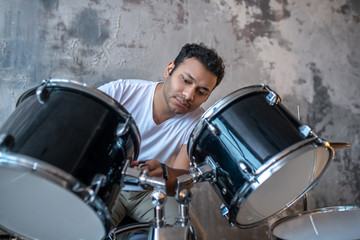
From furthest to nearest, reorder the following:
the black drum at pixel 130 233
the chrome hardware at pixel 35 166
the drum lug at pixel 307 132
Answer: the black drum at pixel 130 233
the drum lug at pixel 307 132
the chrome hardware at pixel 35 166

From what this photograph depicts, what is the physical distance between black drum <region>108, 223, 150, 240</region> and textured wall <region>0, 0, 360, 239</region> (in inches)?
35.9

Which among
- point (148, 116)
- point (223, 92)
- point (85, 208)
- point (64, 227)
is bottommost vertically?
point (64, 227)

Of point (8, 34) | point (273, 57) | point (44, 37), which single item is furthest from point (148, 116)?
point (273, 57)

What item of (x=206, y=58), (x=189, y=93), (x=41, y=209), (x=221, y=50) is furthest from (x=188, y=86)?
(x=221, y=50)

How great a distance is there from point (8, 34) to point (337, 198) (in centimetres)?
252

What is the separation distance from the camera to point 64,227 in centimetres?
92

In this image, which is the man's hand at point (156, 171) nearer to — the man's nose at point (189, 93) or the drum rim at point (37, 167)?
the drum rim at point (37, 167)

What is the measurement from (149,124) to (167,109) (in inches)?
4.6

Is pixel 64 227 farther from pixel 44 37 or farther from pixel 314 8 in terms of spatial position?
pixel 314 8

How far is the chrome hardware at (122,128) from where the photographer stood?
91 cm

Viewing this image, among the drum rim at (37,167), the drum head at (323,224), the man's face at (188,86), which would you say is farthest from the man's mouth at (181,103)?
the drum rim at (37,167)

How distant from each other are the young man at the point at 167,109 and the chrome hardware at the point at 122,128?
470 mm

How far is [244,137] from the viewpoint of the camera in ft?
3.25

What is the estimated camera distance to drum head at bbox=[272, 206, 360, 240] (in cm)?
121
